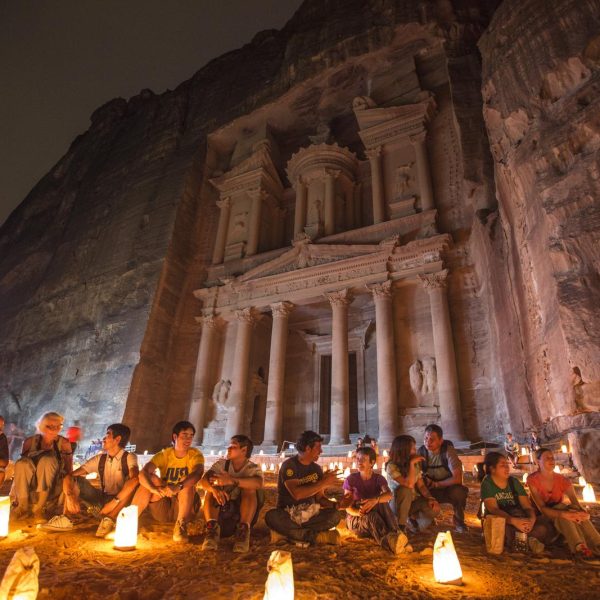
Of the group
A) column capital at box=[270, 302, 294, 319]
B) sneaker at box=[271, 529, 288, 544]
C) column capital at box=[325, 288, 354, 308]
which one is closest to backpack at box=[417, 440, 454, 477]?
sneaker at box=[271, 529, 288, 544]

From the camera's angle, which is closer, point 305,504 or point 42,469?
point 305,504

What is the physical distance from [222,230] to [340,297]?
361 inches

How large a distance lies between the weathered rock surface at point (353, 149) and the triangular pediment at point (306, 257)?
10.3 ft

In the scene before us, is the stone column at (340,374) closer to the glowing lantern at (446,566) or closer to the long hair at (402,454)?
the long hair at (402,454)

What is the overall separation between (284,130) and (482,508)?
25.3 metres

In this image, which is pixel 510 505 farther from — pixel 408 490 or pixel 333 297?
pixel 333 297

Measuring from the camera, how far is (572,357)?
772 cm

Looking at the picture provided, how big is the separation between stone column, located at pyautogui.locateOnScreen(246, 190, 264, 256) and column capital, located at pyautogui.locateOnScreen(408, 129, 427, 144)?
8483mm

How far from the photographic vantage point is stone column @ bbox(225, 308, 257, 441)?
57.1 feet

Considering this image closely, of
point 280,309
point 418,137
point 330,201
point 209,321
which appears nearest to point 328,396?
point 280,309

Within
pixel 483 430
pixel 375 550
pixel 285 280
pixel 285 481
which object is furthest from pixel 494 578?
pixel 285 280

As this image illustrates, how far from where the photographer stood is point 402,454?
4.88 metres

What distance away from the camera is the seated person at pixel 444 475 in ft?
16.8

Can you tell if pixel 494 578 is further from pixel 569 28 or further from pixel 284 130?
pixel 284 130
